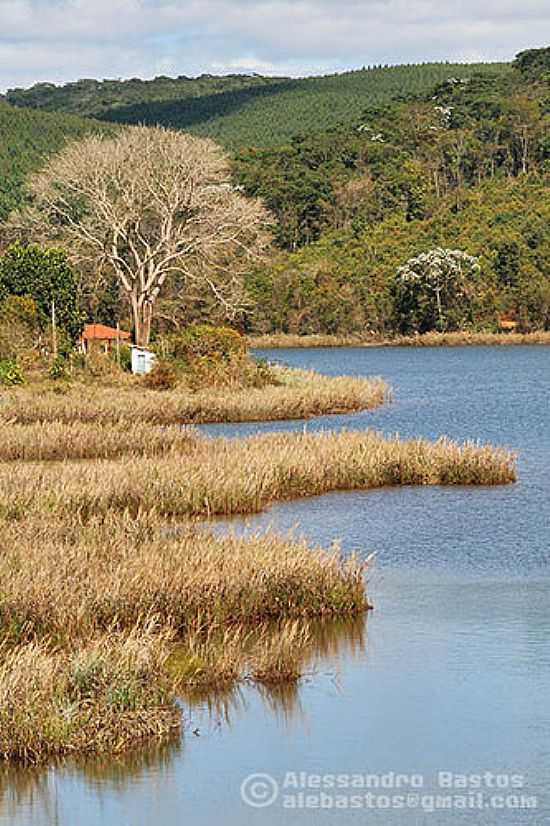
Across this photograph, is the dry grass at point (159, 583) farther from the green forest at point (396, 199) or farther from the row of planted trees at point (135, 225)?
the green forest at point (396, 199)

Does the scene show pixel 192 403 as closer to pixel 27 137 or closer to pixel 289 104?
pixel 27 137

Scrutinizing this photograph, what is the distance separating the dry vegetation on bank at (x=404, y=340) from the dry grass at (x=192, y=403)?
44627mm

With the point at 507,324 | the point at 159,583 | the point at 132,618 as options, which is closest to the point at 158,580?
the point at 159,583

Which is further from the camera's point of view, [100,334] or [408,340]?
[408,340]

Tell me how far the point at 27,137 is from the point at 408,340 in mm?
47817

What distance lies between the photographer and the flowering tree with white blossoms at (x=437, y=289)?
91250 mm

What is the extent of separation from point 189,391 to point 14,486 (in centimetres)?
2365

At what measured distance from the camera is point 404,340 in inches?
3716

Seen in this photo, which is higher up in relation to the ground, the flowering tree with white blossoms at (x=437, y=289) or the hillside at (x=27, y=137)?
the hillside at (x=27, y=137)

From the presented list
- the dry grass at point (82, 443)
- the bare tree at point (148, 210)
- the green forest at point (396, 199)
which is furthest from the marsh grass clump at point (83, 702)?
the green forest at point (396, 199)

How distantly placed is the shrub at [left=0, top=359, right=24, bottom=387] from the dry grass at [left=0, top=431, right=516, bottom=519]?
14.6 m

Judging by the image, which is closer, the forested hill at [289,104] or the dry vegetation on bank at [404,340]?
the dry vegetation on bank at [404,340]

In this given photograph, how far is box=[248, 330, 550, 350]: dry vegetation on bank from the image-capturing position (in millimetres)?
91006

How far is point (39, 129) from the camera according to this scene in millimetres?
131125
